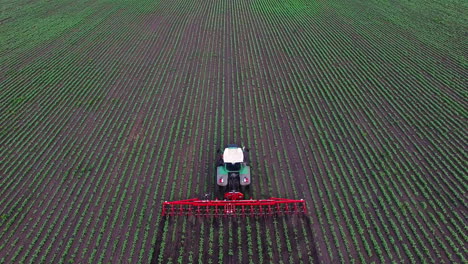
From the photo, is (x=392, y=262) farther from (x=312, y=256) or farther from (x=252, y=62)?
(x=252, y=62)

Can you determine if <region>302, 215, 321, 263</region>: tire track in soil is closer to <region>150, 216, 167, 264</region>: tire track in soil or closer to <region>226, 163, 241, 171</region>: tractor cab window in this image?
<region>226, 163, 241, 171</region>: tractor cab window

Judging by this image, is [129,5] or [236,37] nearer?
[236,37]

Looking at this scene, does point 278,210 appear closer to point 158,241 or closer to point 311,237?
point 311,237

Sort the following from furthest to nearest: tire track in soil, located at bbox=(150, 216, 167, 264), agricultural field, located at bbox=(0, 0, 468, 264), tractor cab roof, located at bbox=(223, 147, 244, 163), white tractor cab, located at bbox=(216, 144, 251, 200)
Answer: tractor cab roof, located at bbox=(223, 147, 244, 163)
white tractor cab, located at bbox=(216, 144, 251, 200)
agricultural field, located at bbox=(0, 0, 468, 264)
tire track in soil, located at bbox=(150, 216, 167, 264)

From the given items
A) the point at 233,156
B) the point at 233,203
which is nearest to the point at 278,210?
the point at 233,203

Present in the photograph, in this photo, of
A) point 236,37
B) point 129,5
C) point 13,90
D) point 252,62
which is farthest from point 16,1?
point 252,62

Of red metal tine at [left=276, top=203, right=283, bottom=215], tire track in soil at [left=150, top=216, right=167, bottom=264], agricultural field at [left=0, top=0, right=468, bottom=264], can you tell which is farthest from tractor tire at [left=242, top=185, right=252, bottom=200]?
tire track in soil at [left=150, top=216, right=167, bottom=264]

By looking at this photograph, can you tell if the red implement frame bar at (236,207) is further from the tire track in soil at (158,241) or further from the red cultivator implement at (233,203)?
the tire track in soil at (158,241)
